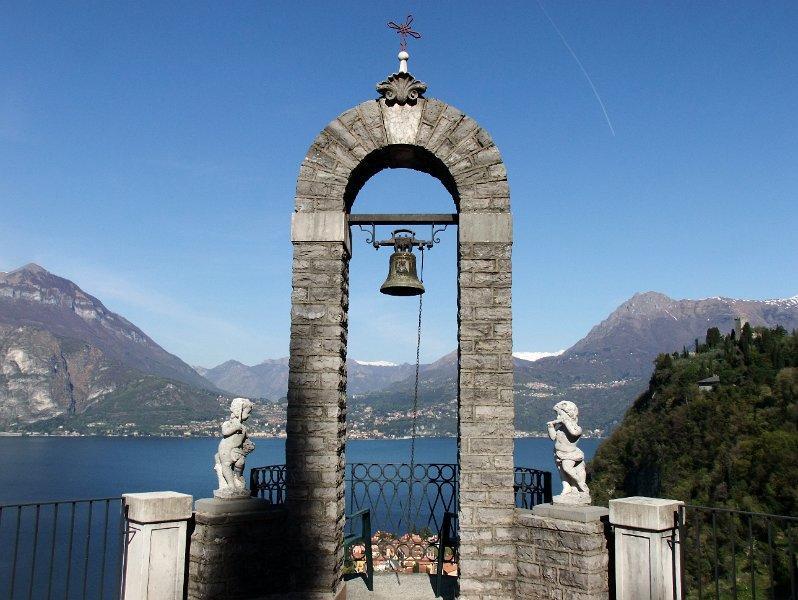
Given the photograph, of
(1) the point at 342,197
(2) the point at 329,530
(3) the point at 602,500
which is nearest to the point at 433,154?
(1) the point at 342,197

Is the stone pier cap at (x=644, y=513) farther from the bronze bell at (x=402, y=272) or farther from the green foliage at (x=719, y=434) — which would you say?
the green foliage at (x=719, y=434)

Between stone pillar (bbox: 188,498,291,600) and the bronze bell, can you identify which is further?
the bronze bell

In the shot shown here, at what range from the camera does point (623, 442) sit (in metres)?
73.6

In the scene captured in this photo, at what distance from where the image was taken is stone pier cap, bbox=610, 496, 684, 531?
232 inches

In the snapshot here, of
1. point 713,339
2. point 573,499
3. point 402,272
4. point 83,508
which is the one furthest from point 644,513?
point 713,339

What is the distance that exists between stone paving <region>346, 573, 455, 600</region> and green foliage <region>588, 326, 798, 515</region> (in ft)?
143

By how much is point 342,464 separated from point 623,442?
72.8 meters

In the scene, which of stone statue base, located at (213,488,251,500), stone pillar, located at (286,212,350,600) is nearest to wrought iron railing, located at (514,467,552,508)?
stone pillar, located at (286,212,350,600)

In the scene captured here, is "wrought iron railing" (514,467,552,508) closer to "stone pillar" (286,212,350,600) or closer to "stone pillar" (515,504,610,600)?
"stone pillar" (515,504,610,600)

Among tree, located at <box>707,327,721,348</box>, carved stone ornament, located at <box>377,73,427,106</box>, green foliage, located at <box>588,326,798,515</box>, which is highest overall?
tree, located at <box>707,327,721,348</box>

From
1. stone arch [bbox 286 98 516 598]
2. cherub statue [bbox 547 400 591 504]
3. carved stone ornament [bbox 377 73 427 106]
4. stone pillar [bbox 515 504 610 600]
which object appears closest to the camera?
stone pillar [bbox 515 504 610 600]

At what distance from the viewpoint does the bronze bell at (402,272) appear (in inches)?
302

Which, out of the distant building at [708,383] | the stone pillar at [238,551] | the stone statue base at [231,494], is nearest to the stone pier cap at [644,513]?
the stone pillar at [238,551]

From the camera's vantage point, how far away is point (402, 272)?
7.71 m
